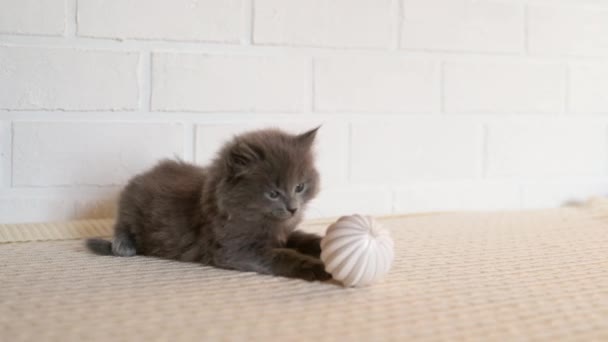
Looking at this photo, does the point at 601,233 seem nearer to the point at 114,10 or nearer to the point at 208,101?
the point at 208,101

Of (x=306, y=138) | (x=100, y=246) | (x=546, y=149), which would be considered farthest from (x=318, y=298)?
(x=546, y=149)

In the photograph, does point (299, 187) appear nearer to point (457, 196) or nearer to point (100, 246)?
point (100, 246)

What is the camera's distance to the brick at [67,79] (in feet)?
5.52

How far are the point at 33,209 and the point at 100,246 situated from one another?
1.17ft

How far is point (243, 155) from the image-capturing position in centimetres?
132

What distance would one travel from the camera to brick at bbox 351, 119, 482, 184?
202cm

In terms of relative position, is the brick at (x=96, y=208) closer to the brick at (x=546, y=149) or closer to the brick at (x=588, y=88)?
the brick at (x=546, y=149)

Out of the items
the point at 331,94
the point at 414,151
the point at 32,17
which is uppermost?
the point at 32,17

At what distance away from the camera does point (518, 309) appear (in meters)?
1.07

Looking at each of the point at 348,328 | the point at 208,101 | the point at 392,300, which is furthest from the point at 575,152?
the point at 348,328

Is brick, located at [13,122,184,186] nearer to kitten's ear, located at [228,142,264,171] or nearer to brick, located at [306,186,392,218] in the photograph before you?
brick, located at [306,186,392,218]

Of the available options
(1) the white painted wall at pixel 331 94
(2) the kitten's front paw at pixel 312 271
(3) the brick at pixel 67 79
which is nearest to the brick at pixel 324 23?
(1) the white painted wall at pixel 331 94

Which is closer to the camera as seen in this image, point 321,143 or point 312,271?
point 312,271

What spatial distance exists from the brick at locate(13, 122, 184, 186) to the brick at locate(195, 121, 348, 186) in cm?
7
